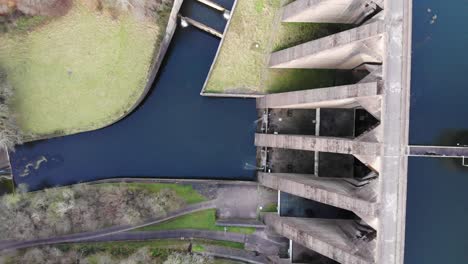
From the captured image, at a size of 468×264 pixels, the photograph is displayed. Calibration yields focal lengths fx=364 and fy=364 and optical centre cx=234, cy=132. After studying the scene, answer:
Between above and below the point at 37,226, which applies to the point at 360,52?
above

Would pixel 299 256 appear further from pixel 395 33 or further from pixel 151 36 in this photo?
pixel 151 36

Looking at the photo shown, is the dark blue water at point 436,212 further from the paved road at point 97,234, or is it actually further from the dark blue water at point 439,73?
the paved road at point 97,234

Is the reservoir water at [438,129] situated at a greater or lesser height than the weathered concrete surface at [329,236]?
greater

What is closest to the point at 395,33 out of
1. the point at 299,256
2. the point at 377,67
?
the point at 377,67

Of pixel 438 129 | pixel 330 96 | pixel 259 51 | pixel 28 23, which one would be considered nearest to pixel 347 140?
pixel 330 96

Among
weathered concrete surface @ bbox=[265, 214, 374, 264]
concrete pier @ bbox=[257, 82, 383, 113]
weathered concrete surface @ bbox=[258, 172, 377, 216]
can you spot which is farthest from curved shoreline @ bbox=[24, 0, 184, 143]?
weathered concrete surface @ bbox=[265, 214, 374, 264]

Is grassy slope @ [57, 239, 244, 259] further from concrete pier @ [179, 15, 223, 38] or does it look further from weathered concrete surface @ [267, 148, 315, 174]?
concrete pier @ [179, 15, 223, 38]

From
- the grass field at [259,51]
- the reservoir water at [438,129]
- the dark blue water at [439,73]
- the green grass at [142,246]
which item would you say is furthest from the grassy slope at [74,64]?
the reservoir water at [438,129]

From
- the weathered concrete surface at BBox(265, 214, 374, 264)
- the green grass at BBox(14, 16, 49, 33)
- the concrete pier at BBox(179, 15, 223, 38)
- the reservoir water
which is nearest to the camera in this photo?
the weathered concrete surface at BBox(265, 214, 374, 264)
